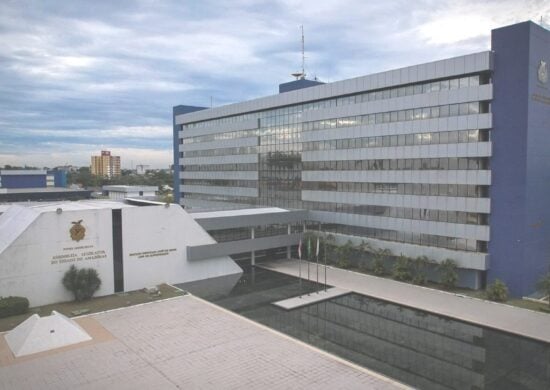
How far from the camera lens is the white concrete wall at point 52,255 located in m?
30.5

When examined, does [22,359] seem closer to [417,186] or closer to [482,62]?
[417,186]

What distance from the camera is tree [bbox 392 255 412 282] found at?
123 ft

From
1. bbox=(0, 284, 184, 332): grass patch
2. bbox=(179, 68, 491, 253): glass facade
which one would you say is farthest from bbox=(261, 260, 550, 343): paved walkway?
bbox=(0, 284, 184, 332): grass patch

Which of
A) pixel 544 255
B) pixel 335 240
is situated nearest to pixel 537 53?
pixel 544 255

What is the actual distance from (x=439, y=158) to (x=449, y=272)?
9.16m

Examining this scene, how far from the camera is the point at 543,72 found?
107 ft

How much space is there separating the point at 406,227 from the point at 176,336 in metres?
22.5

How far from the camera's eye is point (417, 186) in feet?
124

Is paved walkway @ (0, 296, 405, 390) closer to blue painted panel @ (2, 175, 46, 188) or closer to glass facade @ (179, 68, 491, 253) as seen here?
glass facade @ (179, 68, 491, 253)

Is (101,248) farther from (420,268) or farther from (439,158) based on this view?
(439,158)

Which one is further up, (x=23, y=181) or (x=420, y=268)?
(x=23, y=181)

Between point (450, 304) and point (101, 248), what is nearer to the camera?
point (450, 304)

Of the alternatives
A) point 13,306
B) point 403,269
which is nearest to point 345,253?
point 403,269

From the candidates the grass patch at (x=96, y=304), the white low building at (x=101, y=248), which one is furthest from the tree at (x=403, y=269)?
the grass patch at (x=96, y=304)
